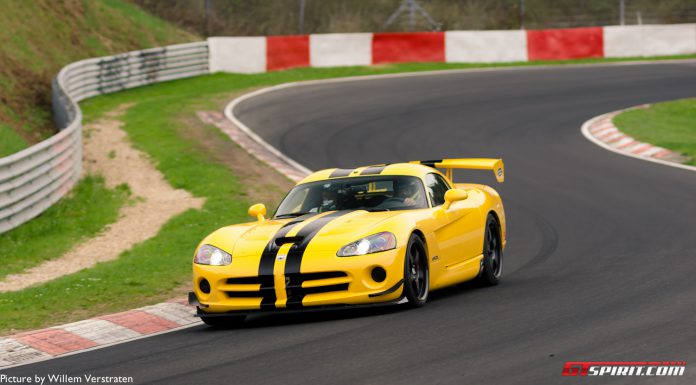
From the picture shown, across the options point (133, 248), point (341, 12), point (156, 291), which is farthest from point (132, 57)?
point (156, 291)

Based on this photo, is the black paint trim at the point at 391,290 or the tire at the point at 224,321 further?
the tire at the point at 224,321

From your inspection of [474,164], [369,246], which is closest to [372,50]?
[474,164]

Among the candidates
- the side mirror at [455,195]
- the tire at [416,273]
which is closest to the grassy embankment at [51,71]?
the side mirror at [455,195]

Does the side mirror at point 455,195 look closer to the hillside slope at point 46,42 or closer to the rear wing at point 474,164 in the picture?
the rear wing at point 474,164

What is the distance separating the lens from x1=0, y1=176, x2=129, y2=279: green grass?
50.2ft

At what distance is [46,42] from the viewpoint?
1300 inches

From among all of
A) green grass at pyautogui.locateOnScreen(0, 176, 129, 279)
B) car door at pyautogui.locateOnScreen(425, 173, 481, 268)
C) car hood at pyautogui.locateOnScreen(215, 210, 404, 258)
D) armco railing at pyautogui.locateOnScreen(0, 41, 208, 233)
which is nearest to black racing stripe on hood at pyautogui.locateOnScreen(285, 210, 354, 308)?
car hood at pyautogui.locateOnScreen(215, 210, 404, 258)

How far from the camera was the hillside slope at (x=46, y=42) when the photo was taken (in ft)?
84.2

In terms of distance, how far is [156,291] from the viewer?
11953 mm

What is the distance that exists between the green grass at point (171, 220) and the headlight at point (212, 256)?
1415 millimetres

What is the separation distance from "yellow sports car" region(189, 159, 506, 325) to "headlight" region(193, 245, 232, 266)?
0.04 feet

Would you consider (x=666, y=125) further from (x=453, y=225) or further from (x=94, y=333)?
(x=94, y=333)

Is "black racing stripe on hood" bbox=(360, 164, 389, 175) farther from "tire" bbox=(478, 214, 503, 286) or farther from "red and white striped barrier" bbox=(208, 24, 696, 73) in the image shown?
"red and white striped barrier" bbox=(208, 24, 696, 73)

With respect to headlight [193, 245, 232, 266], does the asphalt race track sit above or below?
below
